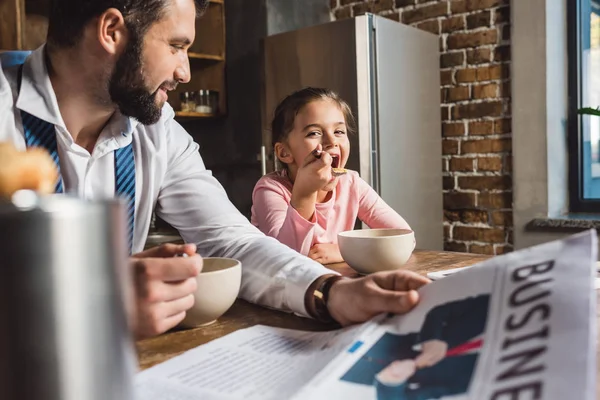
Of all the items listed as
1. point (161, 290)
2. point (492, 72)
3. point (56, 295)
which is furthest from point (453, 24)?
point (56, 295)

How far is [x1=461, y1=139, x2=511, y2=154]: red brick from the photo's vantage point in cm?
266

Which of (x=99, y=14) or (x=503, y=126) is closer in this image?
(x=99, y=14)

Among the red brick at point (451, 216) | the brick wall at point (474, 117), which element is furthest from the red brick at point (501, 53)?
the red brick at point (451, 216)

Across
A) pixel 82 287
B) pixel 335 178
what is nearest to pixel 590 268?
pixel 82 287

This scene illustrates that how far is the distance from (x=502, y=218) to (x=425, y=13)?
1116 millimetres

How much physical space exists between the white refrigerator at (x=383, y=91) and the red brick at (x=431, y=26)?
0.19 feet

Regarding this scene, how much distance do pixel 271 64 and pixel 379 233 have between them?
6.12ft

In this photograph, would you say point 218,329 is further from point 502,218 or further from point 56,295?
point 502,218

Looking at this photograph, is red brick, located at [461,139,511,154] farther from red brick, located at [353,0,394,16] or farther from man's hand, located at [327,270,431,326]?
man's hand, located at [327,270,431,326]

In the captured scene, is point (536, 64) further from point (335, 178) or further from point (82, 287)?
point (82, 287)

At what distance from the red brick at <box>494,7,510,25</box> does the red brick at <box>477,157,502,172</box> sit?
2.11 feet

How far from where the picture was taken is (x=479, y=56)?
270 centimetres

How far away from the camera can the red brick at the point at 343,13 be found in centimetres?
320

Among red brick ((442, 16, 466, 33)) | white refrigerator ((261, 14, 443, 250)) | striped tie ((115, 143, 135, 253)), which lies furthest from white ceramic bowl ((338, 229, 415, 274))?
red brick ((442, 16, 466, 33))
